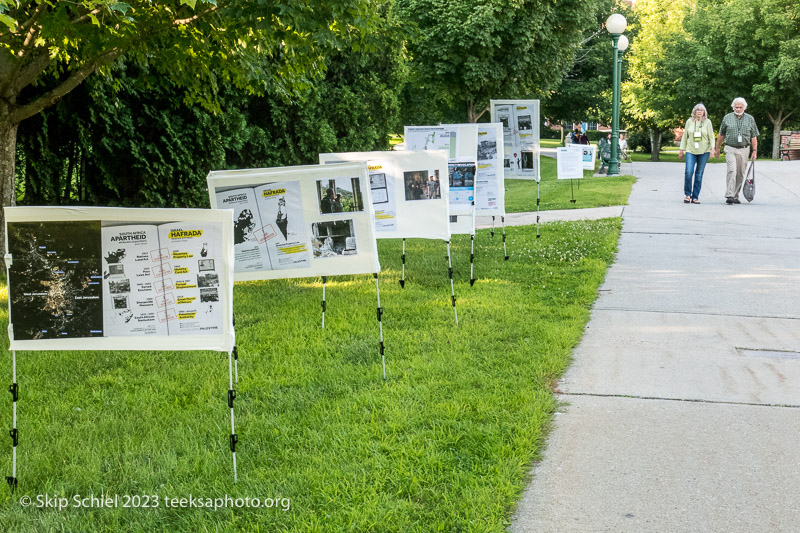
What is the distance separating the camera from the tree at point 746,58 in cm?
4041

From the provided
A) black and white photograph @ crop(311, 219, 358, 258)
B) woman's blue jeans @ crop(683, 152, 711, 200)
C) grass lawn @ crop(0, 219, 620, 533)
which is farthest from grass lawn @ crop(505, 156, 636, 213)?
black and white photograph @ crop(311, 219, 358, 258)

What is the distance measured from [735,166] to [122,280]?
15.5m

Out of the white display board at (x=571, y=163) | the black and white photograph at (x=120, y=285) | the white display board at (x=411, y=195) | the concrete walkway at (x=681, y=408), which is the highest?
the white display board at (x=571, y=163)

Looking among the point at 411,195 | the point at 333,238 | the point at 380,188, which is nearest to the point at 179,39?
the point at 380,188

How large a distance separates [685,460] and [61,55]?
7.74 metres

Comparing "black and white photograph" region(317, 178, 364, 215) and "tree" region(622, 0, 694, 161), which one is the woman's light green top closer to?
"black and white photograph" region(317, 178, 364, 215)

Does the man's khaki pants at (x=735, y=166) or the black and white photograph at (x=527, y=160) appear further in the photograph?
the man's khaki pants at (x=735, y=166)

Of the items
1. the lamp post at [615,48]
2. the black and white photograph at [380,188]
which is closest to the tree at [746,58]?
the lamp post at [615,48]

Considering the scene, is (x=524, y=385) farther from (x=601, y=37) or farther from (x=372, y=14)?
(x=601, y=37)

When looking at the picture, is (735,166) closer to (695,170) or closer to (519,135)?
(695,170)

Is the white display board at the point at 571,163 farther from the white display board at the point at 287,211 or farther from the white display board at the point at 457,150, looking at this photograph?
the white display board at the point at 287,211

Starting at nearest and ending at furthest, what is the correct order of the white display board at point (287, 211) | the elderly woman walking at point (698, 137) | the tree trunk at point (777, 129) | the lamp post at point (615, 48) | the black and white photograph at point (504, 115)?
1. the white display board at point (287, 211)
2. the black and white photograph at point (504, 115)
3. the elderly woman walking at point (698, 137)
4. the lamp post at point (615, 48)
5. the tree trunk at point (777, 129)

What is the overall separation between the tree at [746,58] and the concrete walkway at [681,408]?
111ft

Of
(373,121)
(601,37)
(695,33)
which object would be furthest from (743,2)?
(373,121)
